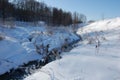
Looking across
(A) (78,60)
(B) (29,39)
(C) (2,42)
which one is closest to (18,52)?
(C) (2,42)

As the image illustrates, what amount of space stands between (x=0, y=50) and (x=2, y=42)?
3.42 feet

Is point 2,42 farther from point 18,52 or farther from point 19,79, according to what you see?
point 19,79

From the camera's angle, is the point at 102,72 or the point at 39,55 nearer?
the point at 102,72

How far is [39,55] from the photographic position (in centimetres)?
825

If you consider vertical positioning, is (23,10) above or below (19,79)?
above

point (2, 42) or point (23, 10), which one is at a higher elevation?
point (23, 10)

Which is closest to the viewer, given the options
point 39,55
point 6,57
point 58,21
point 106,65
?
point 106,65

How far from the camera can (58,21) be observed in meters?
41.7

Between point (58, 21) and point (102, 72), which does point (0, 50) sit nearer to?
point (102, 72)

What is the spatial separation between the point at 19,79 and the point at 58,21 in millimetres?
36118

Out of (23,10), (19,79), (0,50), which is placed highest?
(23,10)

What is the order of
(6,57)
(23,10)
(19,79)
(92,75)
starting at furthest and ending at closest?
1. (23,10)
2. (6,57)
3. (19,79)
4. (92,75)

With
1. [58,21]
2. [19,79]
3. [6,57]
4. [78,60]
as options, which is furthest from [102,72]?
[58,21]

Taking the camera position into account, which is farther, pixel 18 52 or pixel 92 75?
pixel 18 52
